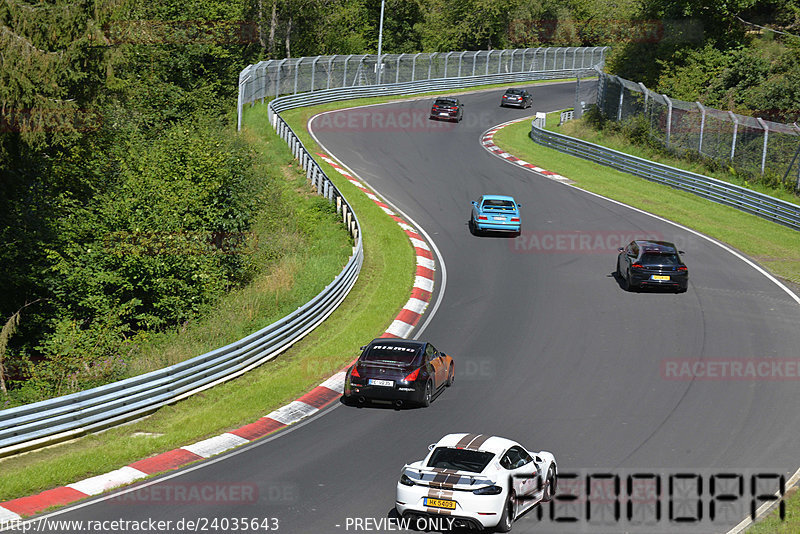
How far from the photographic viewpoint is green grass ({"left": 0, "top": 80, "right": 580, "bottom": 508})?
15.4 meters

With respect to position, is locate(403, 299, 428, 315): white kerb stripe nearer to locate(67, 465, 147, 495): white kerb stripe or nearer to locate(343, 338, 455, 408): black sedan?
locate(343, 338, 455, 408): black sedan

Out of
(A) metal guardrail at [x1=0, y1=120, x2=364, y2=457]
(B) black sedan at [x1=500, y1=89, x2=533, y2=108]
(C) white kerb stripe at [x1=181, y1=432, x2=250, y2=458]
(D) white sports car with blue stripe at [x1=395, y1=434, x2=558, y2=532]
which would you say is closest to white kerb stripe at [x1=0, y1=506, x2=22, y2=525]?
(A) metal guardrail at [x1=0, y1=120, x2=364, y2=457]

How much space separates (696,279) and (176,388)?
17240mm

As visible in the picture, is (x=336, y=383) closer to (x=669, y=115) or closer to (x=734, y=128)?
(x=734, y=128)

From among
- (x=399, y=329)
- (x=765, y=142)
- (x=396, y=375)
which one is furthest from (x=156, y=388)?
(x=765, y=142)

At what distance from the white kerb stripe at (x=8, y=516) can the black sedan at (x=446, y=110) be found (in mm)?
44991

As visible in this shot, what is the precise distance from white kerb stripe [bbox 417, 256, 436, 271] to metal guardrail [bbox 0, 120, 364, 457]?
15.3ft

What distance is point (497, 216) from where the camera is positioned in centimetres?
3284

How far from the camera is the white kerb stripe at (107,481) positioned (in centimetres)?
1411

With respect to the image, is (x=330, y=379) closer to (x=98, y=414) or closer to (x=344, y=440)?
(x=344, y=440)

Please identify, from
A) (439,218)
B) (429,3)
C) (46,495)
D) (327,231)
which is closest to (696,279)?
(439,218)

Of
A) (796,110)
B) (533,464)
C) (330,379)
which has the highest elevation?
(796,110)

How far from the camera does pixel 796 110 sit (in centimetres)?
4159

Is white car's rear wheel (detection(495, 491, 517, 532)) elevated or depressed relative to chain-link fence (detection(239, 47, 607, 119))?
depressed
